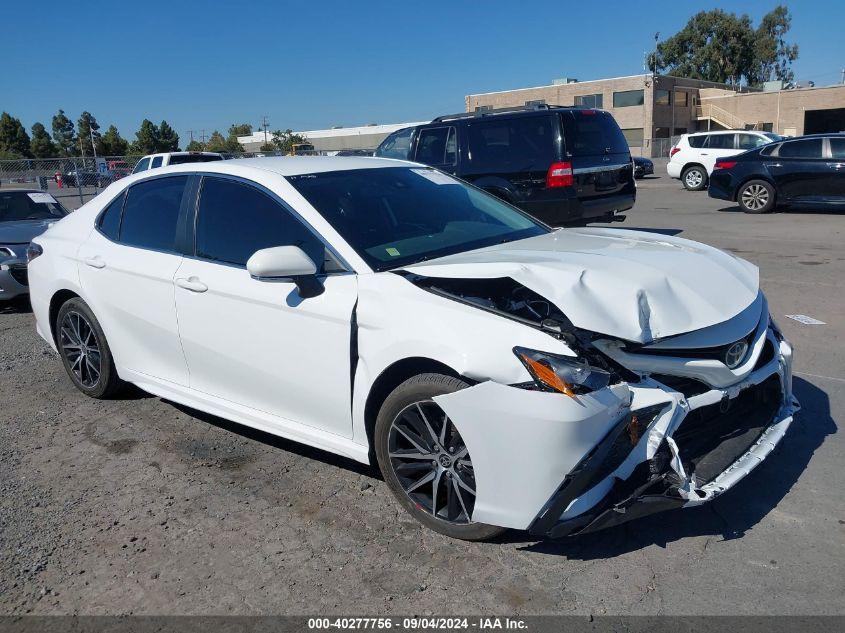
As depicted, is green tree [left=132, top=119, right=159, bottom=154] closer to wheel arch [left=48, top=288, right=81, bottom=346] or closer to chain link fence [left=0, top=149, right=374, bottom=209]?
chain link fence [left=0, top=149, right=374, bottom=209]

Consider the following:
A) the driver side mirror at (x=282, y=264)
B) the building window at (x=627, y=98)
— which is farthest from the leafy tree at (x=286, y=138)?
the driver side mirror at (x=282, y=264)

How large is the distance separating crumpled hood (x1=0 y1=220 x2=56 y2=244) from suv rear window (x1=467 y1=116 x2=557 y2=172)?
603cm

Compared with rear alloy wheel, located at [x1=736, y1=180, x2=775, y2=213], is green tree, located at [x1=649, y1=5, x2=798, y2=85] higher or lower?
higher

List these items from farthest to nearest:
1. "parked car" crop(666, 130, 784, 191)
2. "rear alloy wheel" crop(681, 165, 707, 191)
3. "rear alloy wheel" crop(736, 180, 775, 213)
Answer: "rear alloy wheel" crop(681, 165, 707, 191), "parked car" crop(666, 130, 784, 191), "rear alloy wheel" crop(736, 180, 775, 213)

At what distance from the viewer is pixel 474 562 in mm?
3082

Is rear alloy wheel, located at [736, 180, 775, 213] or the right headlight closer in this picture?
the right headlight

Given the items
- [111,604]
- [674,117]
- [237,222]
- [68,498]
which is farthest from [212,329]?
[674,117]

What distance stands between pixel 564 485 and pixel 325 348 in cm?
136

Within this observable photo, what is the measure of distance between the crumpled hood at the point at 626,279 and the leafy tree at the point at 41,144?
80.8 m

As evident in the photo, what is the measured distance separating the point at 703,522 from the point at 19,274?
325 inches

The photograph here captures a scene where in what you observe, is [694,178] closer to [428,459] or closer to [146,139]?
[428,459]

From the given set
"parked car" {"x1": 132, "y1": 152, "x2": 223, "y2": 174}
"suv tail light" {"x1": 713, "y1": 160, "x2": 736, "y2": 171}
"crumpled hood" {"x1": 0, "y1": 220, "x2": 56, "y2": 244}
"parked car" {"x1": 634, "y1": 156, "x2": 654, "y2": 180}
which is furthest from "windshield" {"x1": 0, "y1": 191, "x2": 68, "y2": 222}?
"parked car" {"x1": 634, "y1": 156, "x2": 654, "y2": 180}

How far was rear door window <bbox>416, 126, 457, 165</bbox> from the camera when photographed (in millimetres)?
11172

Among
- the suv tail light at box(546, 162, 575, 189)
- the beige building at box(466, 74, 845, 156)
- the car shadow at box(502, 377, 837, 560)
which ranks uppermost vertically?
the beige building at box(466, 74, 845, 156)
